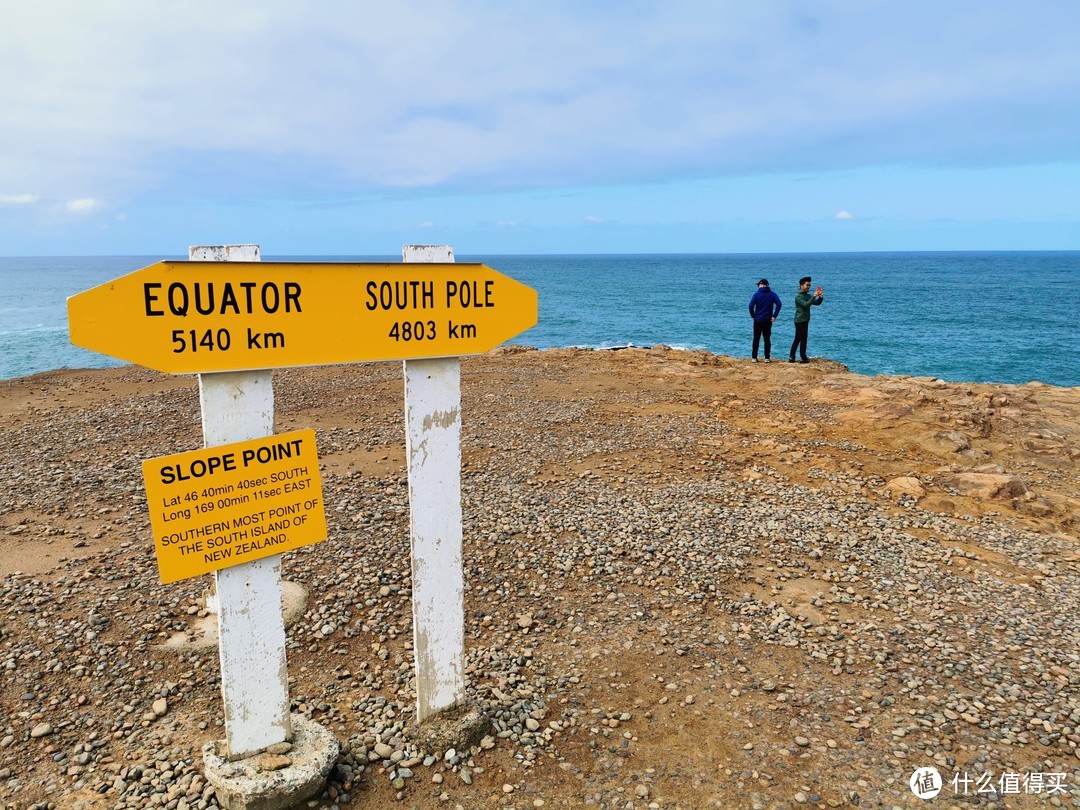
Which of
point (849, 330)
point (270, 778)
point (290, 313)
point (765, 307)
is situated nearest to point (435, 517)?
point (290, 313)

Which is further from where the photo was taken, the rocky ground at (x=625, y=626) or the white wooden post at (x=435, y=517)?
the rocky ground at (x=625, y=626)

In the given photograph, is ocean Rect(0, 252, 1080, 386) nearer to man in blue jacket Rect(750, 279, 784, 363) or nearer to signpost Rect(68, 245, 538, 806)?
man in blue jacket Rect(750, 279, 784, 363)

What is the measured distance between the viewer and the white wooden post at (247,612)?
3.23 m

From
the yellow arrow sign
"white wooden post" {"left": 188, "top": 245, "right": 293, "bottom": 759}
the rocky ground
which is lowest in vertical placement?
the rocky ground

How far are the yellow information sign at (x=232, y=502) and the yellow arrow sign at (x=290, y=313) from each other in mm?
459

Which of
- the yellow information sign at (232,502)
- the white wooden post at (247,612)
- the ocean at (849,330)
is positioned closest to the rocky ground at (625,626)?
the white wooden post at (247,612)

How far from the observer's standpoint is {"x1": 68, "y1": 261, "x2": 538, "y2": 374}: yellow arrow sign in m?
2.90

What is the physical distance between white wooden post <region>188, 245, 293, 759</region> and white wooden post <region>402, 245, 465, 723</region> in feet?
2.55

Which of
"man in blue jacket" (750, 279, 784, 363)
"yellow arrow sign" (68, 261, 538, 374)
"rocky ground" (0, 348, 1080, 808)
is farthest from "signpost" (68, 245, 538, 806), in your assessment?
"man in blue jacket" (750, 279, 784, 363)

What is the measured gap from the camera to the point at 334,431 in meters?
11.3

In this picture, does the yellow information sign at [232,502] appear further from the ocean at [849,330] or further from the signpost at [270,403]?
the ocean at [849,330]

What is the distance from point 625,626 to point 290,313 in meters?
3.82

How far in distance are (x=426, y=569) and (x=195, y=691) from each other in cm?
229

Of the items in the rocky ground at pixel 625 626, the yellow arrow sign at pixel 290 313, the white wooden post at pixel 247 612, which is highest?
the yellow arrow sign at pixel 290 313
